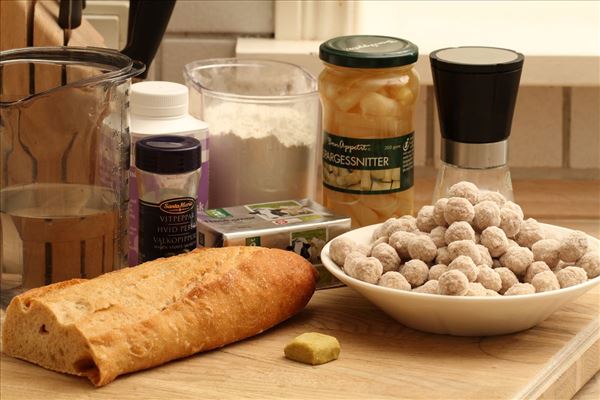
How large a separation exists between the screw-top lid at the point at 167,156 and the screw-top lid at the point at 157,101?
80mm

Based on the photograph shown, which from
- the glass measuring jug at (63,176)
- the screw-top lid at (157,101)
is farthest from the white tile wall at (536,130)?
the glass measuring jug at (63,176)

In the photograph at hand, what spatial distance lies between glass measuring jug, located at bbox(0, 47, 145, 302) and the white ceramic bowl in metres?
0.24

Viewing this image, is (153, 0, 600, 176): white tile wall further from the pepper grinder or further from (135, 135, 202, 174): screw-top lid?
(135, 135, 202, 174): screw-top lid

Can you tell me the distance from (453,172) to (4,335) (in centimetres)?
Result: 52

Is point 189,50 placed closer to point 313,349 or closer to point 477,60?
point 477,60

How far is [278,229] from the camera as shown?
123cm

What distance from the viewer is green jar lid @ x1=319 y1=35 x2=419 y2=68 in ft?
4.12

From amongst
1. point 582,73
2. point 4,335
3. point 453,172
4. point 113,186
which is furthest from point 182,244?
point 582,73

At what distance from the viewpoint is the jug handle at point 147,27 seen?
4.53 feet

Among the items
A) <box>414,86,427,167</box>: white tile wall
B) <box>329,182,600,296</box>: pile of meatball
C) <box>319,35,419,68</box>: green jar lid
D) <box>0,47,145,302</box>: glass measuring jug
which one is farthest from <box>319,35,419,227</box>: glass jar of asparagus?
<box>414,86,427,167</box>: white tile wall

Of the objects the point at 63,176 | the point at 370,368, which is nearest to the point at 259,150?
the point at 63,176

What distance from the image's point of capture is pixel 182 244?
121 centimetres

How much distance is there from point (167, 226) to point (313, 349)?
237 millimetres

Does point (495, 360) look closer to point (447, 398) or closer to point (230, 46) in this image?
point (447, 398)
